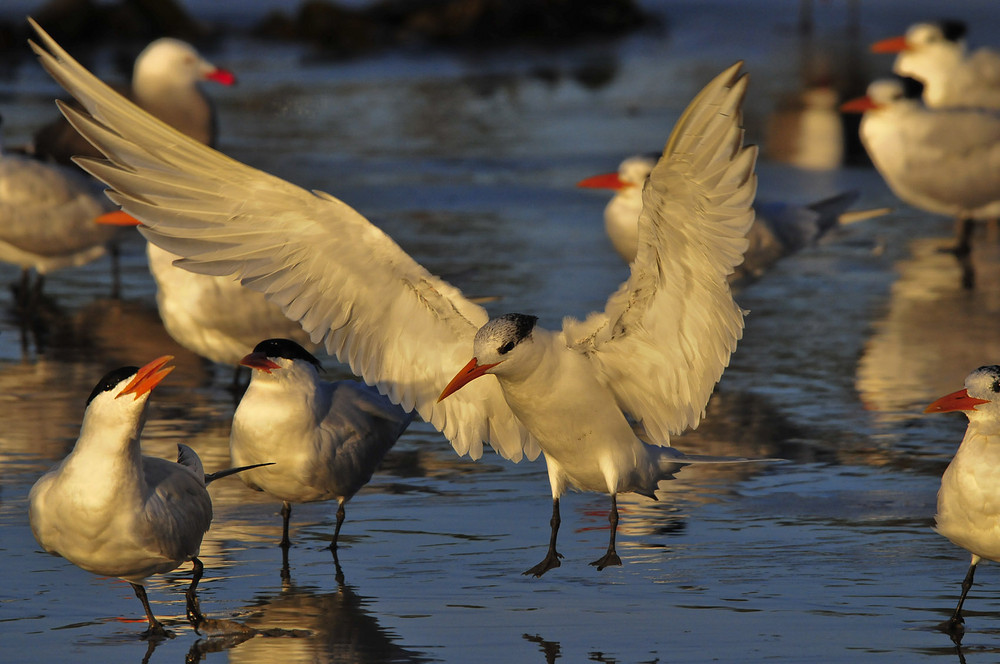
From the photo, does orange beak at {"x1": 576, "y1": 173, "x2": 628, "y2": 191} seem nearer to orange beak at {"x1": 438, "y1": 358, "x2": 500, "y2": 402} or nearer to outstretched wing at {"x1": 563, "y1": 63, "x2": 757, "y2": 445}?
outstretched wing at {"x1": 563, "y1": 63, "x2": 757, "y2": 445}

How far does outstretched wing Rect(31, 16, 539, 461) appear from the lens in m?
5.38

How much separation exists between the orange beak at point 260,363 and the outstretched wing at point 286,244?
23 cm

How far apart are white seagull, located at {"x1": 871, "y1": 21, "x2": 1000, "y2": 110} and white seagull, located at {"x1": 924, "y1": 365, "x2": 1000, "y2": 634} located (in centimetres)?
912

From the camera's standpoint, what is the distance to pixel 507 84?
2059 centimetres

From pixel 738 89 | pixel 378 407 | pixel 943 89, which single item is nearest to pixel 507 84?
pixel 943 89

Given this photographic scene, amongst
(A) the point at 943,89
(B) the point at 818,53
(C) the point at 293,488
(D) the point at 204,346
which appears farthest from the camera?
(B) the point at 818,53

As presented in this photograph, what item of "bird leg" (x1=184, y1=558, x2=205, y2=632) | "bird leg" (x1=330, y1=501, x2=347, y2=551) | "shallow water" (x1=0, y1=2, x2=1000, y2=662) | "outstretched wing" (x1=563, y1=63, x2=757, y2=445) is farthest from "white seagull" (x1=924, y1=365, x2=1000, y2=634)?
"bird leg" (x1=184, y1=558, x2=205, y2=632)

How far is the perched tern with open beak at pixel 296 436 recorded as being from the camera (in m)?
5.72

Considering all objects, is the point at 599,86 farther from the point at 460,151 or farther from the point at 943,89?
the point at 943,89

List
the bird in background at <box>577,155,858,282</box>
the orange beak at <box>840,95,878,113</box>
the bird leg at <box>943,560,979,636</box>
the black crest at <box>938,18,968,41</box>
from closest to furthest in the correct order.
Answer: the bird leg at <box>943,560,979,636</box> < the bird in background at <box>577,155,858,282</box> < the orange beak at <box>840,95,878,113</box> < the black crest at <box>938,18,968,41</box>

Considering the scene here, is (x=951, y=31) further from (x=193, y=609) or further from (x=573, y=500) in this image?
(x=193, y=609)

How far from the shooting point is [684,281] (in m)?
5.07

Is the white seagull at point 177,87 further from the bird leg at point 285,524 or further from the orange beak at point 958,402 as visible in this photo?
the orange beak at point 958,402

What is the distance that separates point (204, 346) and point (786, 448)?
2.98 m
